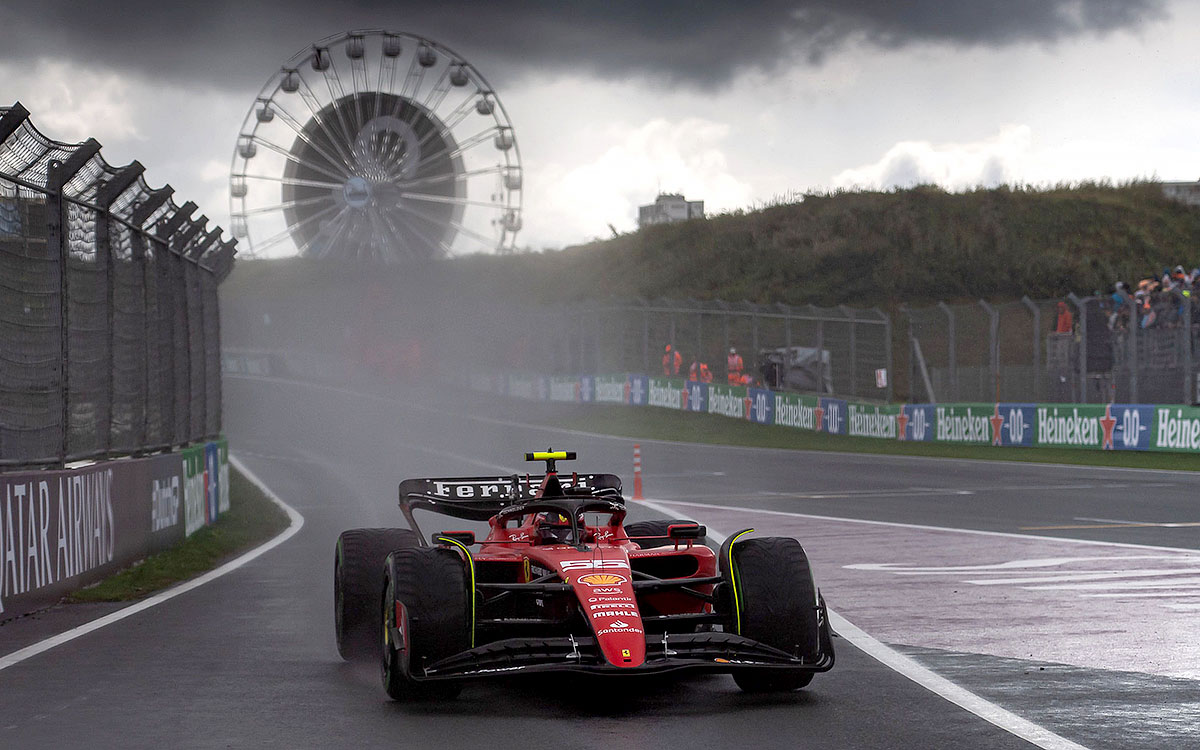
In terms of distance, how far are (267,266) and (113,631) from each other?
10533 centimetres

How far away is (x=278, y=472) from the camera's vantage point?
1251 inches

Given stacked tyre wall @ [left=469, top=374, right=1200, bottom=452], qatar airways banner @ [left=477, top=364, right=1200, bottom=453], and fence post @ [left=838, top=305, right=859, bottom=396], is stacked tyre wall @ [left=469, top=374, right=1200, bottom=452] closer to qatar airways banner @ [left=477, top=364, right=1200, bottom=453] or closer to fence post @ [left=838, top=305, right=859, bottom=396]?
qatar airways banner @ [left=477, top=364, right=1200, bottom=453]

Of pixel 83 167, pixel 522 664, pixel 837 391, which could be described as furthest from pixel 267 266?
pixel 522 664

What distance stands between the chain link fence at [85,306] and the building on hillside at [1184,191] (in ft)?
216

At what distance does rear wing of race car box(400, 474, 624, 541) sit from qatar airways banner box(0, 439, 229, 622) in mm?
2695

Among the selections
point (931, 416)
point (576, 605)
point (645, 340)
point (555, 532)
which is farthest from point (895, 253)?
point (576, 605)

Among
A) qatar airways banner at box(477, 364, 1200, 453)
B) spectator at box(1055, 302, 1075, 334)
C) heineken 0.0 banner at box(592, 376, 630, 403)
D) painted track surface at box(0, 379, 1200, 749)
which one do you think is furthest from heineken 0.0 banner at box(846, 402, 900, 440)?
painted track surface at box(0, 379, 1200, 749)

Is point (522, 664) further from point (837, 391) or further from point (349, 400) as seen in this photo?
point (349, 400)

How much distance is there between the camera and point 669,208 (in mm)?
100562

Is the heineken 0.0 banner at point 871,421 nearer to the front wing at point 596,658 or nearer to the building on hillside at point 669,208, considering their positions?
the front wing at point 596,658

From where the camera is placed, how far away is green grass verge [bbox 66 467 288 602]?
1190cm

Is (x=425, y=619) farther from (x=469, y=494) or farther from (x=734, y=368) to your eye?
(x=734, y=368)

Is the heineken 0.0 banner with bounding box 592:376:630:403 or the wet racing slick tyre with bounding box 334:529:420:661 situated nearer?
the wet racing slick tyre with bounding box 334:529:420:661

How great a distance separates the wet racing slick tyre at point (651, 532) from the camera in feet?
27.3
